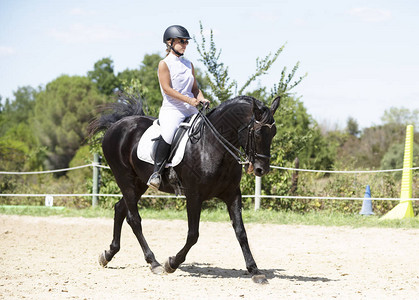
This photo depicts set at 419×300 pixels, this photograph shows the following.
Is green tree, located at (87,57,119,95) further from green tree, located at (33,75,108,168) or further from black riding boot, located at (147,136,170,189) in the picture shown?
black riding boot, located at (147,136,170,189)

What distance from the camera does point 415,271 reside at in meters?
6.65

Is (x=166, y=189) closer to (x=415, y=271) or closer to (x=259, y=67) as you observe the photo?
(x=415, y=271)

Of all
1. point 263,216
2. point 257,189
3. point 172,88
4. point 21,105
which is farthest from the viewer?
point 21,105

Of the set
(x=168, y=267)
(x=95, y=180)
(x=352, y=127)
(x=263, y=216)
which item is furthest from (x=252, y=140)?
(x=352, y=127)

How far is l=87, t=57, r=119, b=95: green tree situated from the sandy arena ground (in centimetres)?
5040

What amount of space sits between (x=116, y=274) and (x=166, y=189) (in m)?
1.21

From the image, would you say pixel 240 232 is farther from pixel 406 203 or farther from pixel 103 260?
pixel 406 203

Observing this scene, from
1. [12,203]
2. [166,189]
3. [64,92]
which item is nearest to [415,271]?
[166,189]

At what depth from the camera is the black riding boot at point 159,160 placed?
6324 millimetres

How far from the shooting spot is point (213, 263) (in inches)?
293

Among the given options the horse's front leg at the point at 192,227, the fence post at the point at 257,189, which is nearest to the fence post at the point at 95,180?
the fence post at the point at 257,189

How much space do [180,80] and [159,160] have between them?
1.01 metres

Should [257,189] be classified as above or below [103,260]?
above

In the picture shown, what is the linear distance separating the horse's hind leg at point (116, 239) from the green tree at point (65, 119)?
4291 centimetres
